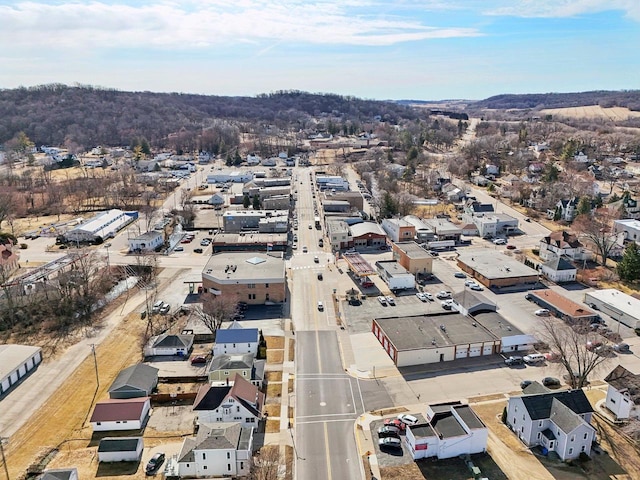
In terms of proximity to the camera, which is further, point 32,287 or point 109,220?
point 109,220

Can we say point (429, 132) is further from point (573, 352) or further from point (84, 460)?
point (84, 460)

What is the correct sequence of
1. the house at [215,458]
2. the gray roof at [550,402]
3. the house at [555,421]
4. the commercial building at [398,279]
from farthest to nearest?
the commercial building at [398,279]
the gray roof at [550,402]
the house at [555,421]
the house at [215,458]

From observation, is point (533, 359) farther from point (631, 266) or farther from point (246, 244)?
point (246, 244)

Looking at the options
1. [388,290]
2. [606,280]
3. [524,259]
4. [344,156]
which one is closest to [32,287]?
[388,290]

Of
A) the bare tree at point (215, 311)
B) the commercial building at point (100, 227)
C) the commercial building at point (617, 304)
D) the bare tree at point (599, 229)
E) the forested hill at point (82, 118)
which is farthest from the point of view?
the forested hill at point (82, 118)

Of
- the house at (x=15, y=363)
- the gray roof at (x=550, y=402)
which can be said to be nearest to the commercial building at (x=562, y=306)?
the gray roof at (x=550, y=402)

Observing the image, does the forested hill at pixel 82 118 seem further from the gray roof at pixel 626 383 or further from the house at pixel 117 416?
the gray roof at pixel 626 383
